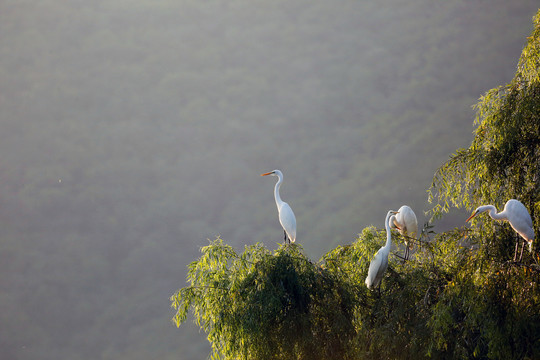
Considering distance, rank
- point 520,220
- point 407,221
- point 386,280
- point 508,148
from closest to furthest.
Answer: point 520,220
point 508,148
point 386,280
point 407,221

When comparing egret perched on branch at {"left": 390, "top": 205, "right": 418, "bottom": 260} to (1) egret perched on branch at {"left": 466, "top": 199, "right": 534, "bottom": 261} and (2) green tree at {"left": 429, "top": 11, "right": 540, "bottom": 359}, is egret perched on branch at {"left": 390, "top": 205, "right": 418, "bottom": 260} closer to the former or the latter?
(2) green tree at {"left": 429, "top": 11, "right": 540, "bottom": 359}

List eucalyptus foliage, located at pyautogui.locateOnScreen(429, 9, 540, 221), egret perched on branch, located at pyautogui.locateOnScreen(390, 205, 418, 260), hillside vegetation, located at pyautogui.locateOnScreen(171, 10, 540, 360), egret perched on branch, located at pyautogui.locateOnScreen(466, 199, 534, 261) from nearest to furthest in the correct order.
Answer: egret perched on branch, located at pyautogui.locateOnScreen(466, 199, 534, 261), hillside vegetation, located at pyautogui.locateOnScreen(171, 10, 540, 360), eucalyptus foliage, located at pyautogui.locateOnScreen(429, 9, 540, 221), egret perched on branch, located at pyautogui.locateOnScreen(390, 205, 418, 260)

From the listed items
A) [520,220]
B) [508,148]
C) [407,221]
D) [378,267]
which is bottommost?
[520,220]

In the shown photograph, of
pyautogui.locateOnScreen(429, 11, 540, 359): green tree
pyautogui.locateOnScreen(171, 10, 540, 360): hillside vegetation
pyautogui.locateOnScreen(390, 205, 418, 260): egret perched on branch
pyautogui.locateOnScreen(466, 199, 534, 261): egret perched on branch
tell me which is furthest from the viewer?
pyautogui.locateOnScreen(390, 205, 418, 260): egret perched on branch

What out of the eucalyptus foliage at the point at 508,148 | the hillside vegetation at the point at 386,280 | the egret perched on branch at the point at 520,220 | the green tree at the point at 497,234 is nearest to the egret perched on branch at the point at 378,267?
the hillside vegetation at the point at 386,280

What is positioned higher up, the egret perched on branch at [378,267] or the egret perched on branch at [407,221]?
the egret perched on branch at [407,221]

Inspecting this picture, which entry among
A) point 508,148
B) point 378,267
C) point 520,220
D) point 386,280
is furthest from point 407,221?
point 520,220

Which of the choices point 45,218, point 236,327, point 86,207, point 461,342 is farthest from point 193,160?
point 461,342

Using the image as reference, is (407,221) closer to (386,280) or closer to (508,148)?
(386,280)

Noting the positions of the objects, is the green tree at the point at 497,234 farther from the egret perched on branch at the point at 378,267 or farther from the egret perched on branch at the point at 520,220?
the egret perched on branch at the point at 378,267

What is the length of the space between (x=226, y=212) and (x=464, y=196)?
29.8 ft

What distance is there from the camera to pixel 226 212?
1314 cm

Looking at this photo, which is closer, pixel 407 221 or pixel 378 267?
pixel 378 267

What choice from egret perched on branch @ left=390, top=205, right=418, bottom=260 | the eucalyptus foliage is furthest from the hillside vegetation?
egret perched on branch @ left=390, top=205, right=418, bottom=260
